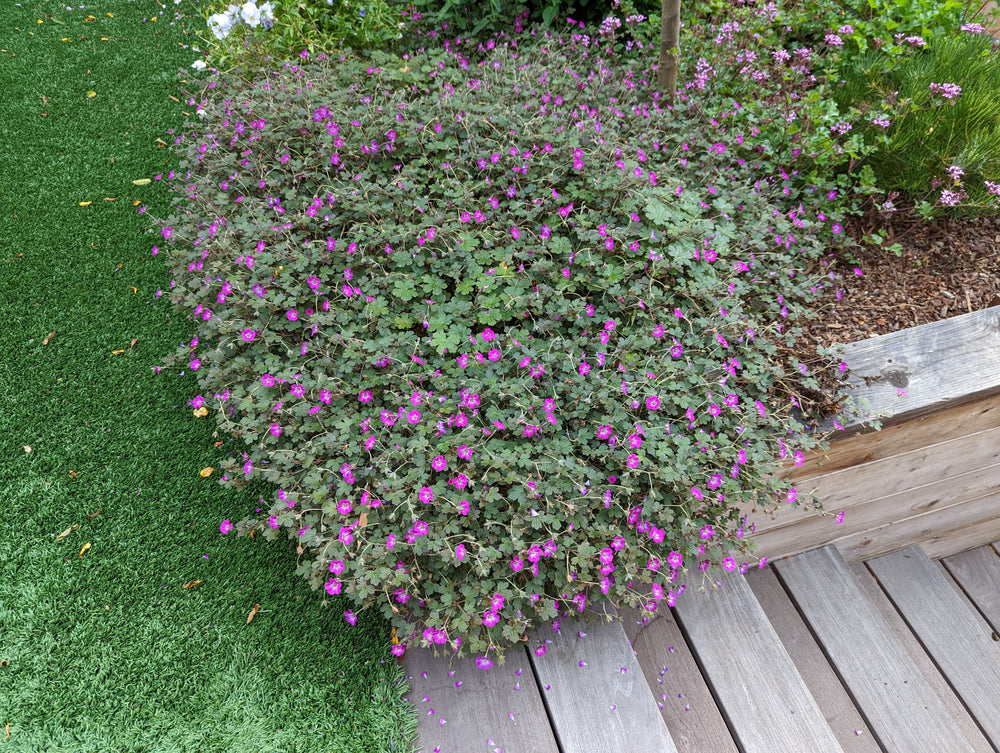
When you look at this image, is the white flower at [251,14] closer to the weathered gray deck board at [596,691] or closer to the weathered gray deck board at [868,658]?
the weathered gray deck board at [596,691]

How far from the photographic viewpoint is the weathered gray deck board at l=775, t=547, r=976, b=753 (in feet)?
6.53

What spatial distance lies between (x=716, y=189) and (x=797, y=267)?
0.43m

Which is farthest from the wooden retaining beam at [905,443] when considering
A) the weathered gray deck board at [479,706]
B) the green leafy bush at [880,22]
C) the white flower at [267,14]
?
the white flower at [267,14]

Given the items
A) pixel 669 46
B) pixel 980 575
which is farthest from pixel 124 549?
pixel 980 575

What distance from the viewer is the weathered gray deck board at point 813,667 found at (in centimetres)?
198

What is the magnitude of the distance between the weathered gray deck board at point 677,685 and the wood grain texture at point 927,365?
98 centimetres

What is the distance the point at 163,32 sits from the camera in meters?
4.30

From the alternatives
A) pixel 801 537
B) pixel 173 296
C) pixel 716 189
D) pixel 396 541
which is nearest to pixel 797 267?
pixel 716 189

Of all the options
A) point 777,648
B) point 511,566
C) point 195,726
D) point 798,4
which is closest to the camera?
point 511,566

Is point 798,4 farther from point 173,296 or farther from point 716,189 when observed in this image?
point 173,296

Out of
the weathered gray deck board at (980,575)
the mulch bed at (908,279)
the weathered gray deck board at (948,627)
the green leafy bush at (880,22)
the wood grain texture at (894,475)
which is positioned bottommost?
the weathered gray deck board at (980,575)

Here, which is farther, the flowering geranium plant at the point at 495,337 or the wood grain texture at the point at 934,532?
the wood grain texture at the point at 934,532

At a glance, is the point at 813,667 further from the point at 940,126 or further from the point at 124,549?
the point at 124,549

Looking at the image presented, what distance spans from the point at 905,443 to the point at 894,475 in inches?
7.3
